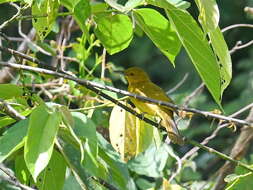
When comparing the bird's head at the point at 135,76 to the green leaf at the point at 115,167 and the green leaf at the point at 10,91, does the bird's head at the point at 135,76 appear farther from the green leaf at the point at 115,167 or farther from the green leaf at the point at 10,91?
the green leaf at the point at 10,91

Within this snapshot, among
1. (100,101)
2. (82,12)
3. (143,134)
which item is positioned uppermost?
(82,12)

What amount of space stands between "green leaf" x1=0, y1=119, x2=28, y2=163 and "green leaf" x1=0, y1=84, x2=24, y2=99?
26 centimetres

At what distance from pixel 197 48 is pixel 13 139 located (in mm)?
482

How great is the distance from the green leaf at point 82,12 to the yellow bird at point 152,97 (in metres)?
0.62

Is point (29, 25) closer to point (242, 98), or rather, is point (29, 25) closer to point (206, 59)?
point (242, 98)

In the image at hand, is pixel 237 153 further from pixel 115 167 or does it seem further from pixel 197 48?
pixel 197 48

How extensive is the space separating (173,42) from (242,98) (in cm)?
369

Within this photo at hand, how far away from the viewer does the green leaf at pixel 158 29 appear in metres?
1.74

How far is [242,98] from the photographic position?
536 cm

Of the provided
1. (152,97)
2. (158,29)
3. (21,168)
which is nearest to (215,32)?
(158,29)

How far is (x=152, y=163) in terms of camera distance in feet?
10.1

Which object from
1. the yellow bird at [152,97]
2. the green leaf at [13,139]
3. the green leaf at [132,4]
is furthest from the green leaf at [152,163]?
the green leaf at [13,139]

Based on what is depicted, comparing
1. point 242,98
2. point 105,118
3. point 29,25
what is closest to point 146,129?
point 105,118

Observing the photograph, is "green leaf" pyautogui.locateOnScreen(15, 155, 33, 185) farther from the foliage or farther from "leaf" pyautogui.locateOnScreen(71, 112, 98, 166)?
"leaf" pyautogui.locateOnScreen(71, 112, 98, 166)
